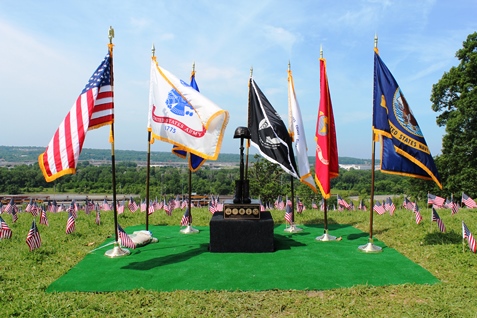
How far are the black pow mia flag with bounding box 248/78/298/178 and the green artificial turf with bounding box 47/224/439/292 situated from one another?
7.02 ft

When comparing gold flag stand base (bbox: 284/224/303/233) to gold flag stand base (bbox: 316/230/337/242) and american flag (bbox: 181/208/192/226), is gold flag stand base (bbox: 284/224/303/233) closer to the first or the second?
gold flag stand base (bbox: 316/230/337/242)

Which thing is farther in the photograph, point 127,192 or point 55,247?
point 127,192

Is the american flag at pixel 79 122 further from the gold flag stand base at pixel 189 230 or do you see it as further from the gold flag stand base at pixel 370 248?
the gold flag stand base at pixel 370 248

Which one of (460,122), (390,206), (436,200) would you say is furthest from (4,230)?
(460,122)

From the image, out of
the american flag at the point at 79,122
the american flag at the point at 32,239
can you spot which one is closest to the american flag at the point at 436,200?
the american flag at the point at 79,122

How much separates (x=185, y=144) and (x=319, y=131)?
11.1 ft


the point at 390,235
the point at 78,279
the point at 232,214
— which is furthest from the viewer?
the point at 390,235

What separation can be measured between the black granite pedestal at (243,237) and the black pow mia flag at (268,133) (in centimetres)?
164

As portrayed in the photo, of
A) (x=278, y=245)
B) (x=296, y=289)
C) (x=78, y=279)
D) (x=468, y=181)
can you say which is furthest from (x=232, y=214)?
(x=468, y=181)

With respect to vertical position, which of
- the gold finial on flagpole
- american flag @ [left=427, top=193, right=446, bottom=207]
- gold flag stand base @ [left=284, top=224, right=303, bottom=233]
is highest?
the gold finial on flagpole

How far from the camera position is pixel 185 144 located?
7.79 meters

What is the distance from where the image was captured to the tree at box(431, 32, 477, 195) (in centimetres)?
1920

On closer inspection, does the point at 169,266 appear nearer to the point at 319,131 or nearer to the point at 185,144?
the point at 185,144

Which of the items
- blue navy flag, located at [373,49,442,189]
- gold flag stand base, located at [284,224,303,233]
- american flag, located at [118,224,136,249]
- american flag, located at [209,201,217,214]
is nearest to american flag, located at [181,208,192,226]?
american flag, located at [209,201,217,214]
